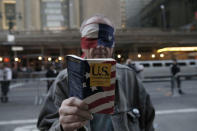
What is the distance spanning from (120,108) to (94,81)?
0.51m

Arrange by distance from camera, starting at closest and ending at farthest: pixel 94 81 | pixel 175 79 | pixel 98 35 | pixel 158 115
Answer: pixel 94 81
pixel 98 35
pixel 158 115
pixel 175 79

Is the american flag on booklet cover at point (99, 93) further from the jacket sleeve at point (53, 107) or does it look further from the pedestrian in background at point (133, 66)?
the pedestrian in background at point (133, 66)

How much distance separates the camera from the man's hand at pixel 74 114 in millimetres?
849

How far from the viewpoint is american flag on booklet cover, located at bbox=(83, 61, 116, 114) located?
0.81 meters

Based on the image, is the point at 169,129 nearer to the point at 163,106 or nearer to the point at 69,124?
the point at 163,106

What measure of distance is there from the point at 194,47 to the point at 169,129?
3.37 m

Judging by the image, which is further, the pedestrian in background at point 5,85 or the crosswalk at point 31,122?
the pedestrian in background at point 5,85

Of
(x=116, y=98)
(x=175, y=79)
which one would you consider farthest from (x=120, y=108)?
(x=175, y=79)

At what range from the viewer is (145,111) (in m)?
1.46

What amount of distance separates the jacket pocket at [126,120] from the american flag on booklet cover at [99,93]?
0.37 m

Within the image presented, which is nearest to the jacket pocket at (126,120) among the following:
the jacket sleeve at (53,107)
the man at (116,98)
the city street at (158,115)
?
the man at (116,98)

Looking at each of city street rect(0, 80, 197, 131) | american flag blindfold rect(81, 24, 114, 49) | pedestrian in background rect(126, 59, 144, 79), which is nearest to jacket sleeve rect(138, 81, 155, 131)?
pedestrian in background rect(126, 59, 144, 79)

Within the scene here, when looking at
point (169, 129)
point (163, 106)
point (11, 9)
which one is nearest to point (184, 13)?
point (169, 129)

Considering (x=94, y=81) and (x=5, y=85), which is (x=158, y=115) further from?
(x=5, y=85)
